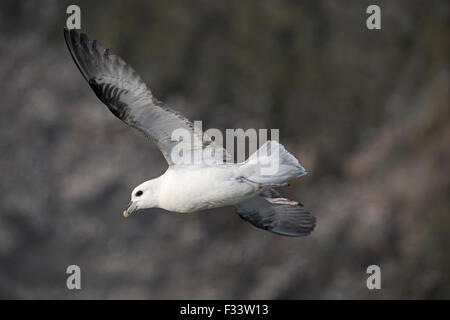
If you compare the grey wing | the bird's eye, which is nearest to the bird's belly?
the bird's eye

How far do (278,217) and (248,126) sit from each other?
592 centimetres

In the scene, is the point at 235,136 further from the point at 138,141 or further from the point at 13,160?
the point at 13,160

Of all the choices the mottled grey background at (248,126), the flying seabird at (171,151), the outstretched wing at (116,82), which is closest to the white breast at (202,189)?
the flying seabird at (171,151)

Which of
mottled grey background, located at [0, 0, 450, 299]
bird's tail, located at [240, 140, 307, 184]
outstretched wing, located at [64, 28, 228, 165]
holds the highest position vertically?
mottled grey background, located at [0, 0, 450, 299]

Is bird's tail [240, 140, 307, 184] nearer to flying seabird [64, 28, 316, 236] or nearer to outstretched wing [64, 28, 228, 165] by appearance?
flying seabird [64, 28, 316, 236]

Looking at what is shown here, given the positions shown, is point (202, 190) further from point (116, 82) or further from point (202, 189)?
point (116, 82)

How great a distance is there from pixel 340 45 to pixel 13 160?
17.9ft

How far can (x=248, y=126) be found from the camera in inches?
528

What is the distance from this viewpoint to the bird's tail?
259 inches

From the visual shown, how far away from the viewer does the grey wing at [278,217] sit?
7.50 metres

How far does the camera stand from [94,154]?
13.8m

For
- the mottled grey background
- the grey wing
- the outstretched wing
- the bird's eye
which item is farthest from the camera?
the mottled grey background

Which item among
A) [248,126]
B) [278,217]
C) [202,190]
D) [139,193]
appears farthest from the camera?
[248,126]

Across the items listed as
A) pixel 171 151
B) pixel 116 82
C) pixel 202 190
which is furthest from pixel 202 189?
pixel 116 82
